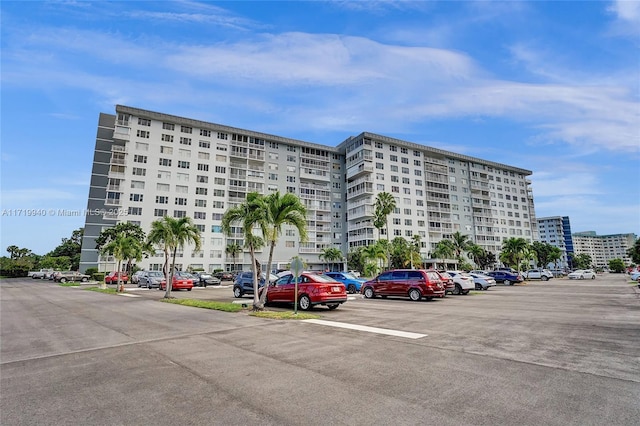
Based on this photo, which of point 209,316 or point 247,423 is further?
point 209,316

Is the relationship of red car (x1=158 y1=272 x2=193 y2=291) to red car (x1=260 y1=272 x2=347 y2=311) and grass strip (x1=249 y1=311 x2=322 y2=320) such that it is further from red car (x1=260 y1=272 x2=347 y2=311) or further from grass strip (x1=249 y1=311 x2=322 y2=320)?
grass strip (x1=249 y1=311 x2=322 y2=320)

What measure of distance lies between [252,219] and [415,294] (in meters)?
11.0

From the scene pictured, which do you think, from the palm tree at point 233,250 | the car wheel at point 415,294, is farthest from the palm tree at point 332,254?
the car wheel at point 415,294

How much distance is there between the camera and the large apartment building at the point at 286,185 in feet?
206

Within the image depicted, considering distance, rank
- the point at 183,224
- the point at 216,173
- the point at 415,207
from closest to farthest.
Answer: the point at 183,224
the point at 216,173
the point at 415,207

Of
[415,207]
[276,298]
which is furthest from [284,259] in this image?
[276,298]

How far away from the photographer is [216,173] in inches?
2768

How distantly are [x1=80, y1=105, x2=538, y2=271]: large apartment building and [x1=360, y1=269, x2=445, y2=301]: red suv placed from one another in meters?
37.8

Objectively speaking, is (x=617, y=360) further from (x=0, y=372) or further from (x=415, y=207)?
(x=415, y=207)

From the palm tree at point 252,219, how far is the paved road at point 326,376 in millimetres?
5536

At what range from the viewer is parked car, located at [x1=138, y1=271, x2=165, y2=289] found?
34000 mm

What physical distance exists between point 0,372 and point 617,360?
11972 mm

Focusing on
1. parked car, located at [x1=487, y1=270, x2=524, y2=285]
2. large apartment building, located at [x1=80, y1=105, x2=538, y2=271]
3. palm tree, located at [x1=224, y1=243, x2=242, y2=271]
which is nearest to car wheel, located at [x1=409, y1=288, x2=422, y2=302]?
parked car, located at [x1=487, y1=270, x2=524, y2=285]

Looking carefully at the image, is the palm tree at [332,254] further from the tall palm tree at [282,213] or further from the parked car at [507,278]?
the tall palm tree at [282,213]
